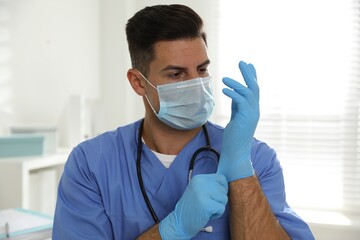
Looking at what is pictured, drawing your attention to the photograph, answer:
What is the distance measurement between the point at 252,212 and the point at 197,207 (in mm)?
163

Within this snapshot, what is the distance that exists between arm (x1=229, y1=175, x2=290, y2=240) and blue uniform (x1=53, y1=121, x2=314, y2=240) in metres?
0.10

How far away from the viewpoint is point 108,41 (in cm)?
265

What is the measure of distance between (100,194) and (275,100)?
5.03ft

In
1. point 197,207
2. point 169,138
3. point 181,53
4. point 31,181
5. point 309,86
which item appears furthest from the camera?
point 309,86

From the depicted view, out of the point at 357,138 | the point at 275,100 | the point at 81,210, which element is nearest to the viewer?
the point at 81,210

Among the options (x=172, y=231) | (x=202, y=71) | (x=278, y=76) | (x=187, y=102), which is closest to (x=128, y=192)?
(x=172, y=231)

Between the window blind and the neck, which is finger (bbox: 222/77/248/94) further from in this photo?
the window blind

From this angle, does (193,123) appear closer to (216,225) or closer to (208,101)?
(208,101)

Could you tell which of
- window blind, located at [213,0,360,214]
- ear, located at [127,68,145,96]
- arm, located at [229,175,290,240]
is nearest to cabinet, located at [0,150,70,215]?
ear, located at [127,68,145,96]

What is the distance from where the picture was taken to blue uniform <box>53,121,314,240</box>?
1.15 m

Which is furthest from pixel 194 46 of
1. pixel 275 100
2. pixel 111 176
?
pixel 275 100

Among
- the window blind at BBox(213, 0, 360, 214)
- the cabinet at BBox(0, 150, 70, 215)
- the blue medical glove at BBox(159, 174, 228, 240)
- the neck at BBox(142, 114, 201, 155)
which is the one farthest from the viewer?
the window blind at BBox(213, 0, 360, 214)

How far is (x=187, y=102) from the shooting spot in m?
1.19

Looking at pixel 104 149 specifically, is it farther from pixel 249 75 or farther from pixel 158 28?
pixel 249 75
